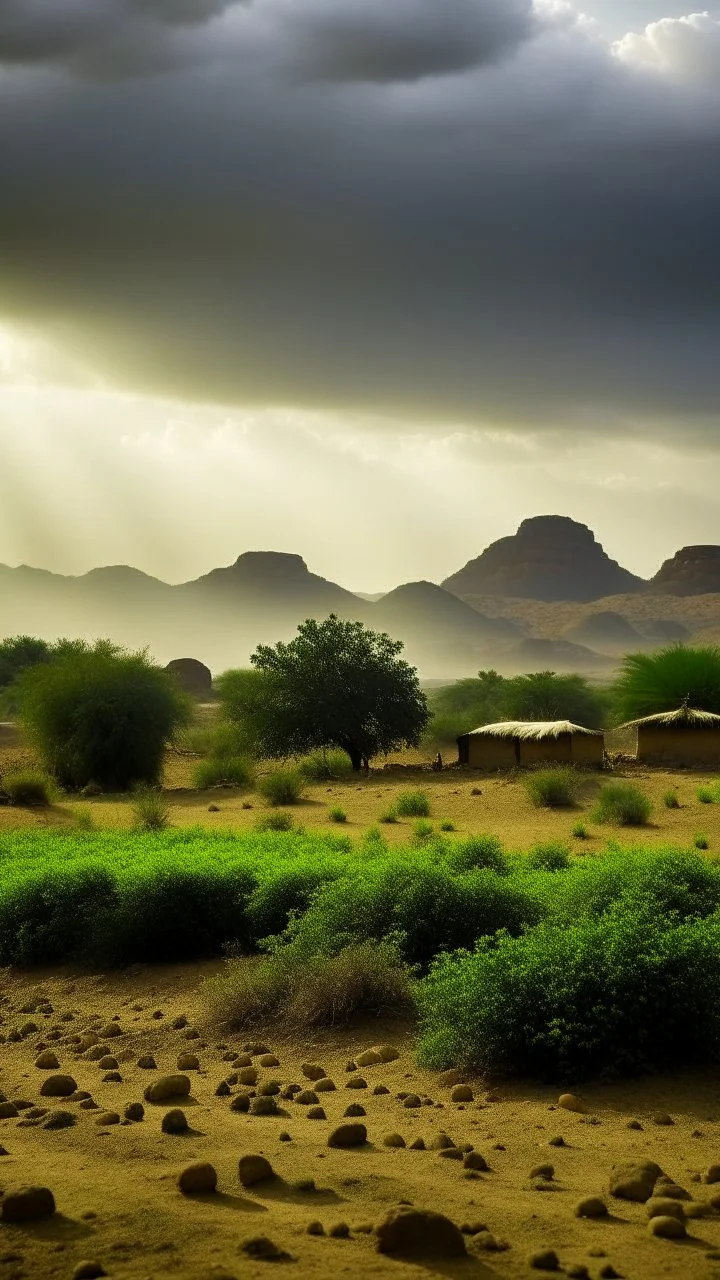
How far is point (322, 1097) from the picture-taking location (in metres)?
7.94

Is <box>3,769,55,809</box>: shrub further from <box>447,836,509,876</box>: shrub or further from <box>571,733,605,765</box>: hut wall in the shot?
<box>447,836,509,876</box>: shrub

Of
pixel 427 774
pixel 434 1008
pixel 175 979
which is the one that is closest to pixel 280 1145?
pixel 434 1008

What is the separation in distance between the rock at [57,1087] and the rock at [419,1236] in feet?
11.7

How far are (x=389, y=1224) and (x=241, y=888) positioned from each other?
8.83 meters

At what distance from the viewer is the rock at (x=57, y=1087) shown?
7742 millimetres

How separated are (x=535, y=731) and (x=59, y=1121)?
100 ft

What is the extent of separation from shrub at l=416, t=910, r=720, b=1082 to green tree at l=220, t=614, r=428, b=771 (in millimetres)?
32366

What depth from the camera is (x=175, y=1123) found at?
6613 mm

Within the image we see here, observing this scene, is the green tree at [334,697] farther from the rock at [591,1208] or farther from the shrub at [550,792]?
the rock at [591,1208]

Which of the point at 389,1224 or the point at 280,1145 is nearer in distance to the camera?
the point at 389,1224

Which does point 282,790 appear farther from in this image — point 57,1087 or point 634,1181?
point 634,1181

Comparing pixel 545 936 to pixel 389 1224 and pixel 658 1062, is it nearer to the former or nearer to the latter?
pixel 658 1062

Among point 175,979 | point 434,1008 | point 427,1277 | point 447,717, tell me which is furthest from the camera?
point 447,717

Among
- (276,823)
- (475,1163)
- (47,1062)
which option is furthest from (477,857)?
(276,823)
